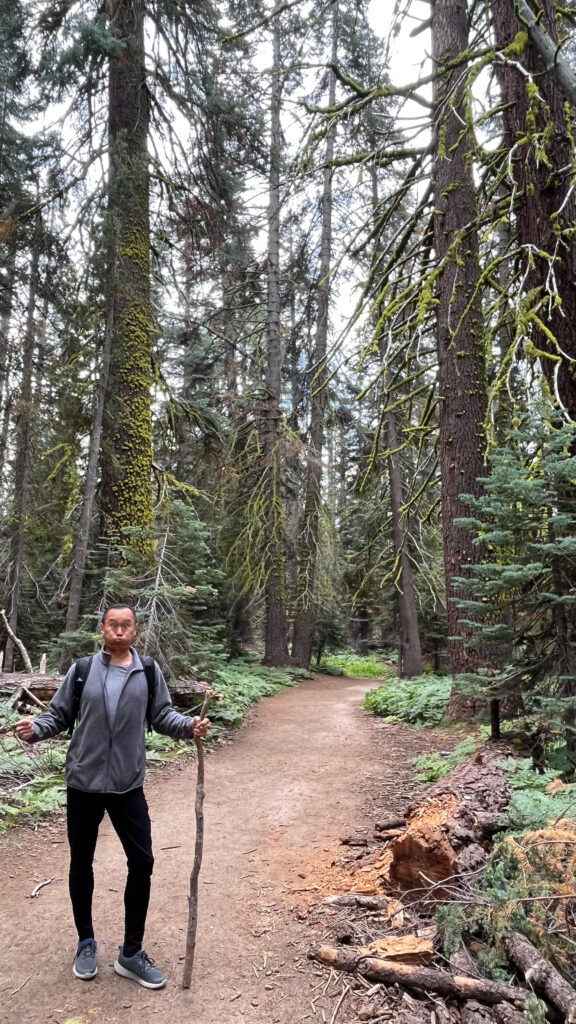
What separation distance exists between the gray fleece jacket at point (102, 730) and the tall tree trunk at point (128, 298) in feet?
17.9

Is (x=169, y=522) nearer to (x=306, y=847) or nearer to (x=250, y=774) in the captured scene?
(x=250, y=774)

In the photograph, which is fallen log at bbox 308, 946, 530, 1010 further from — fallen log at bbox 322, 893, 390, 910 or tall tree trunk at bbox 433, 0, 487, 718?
tall tree trunk at bbox 433, 0, 487, 718

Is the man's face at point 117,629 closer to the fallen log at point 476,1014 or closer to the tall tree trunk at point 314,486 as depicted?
the fallen log at point 476,1014

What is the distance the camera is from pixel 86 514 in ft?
25.9

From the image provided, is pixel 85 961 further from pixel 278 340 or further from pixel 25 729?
pixel 278 340

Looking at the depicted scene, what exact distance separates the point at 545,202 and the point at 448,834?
4.94 meters

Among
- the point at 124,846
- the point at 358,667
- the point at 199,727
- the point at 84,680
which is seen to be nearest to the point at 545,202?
the point at 199,727

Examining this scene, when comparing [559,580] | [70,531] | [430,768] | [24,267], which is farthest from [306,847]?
[24,267]

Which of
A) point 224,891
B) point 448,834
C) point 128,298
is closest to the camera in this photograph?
point 448,834

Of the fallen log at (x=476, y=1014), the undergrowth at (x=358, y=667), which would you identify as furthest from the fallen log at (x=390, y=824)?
the undergrowth at (x=358, y=667)

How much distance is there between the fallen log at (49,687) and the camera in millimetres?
6969

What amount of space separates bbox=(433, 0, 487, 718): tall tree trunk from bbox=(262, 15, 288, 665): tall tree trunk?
7.78 meters

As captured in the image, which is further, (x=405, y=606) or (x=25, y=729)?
(x=405, y=606)

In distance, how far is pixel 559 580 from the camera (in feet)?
12.6
